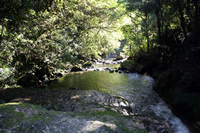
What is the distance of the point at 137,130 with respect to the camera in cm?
267

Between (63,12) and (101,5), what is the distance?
409 cm

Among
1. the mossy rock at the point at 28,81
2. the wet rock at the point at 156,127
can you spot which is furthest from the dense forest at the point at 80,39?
the wet rock at the point at 156,127

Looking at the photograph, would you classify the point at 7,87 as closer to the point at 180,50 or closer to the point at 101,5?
the point at 101,5

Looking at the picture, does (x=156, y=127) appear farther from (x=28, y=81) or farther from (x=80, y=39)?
(x=28, y=81)

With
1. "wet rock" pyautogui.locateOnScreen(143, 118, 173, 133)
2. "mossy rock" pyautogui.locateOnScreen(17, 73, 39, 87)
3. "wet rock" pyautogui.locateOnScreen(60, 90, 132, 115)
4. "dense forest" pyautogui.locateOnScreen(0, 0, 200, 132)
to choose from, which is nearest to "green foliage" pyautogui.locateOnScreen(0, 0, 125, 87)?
"dense forest" pyautogui.locateOnScreen(0, 0, 200, 132)

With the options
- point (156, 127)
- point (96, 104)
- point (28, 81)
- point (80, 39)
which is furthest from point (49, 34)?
point (156, 127)

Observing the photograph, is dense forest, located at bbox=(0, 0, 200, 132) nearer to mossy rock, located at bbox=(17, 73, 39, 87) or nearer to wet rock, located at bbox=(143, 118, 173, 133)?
mossy rock, located at bbox=(17, 73, 39, 87)

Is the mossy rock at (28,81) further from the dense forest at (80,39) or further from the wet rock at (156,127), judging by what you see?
the wet rock at (156,127)

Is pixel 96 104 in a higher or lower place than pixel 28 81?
lower

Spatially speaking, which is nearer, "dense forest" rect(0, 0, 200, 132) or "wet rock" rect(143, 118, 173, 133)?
"wet rock" rect(143, 118, 173, 133)

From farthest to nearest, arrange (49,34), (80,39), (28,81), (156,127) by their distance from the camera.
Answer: (80,39) < (28,81) < (49,34) < (156,127)

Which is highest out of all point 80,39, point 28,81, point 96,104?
point 80,39

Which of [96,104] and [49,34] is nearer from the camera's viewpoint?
[96,104]

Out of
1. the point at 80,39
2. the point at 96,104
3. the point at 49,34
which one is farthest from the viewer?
the point at 80,39
